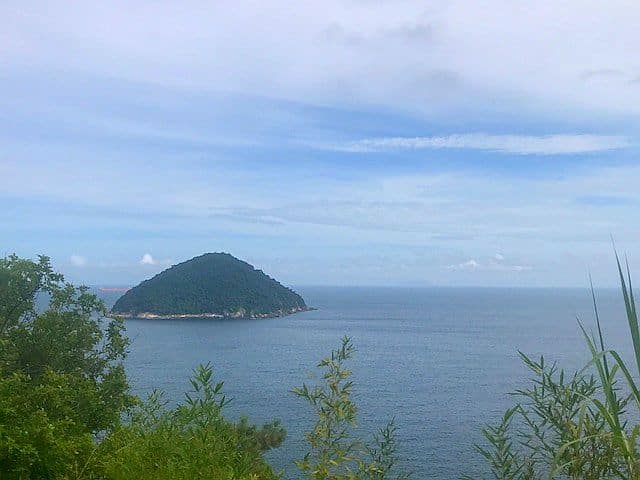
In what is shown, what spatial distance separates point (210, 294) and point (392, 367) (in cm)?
4140

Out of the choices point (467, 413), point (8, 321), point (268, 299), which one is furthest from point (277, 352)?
point (268, 299)

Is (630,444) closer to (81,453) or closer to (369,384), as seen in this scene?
(81,453)

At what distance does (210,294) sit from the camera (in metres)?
72.3

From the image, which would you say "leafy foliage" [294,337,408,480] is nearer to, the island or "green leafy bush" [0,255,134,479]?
"green leafy bush" [0,255,134,479]

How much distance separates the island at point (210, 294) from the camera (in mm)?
67750

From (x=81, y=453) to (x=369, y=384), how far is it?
25.9m

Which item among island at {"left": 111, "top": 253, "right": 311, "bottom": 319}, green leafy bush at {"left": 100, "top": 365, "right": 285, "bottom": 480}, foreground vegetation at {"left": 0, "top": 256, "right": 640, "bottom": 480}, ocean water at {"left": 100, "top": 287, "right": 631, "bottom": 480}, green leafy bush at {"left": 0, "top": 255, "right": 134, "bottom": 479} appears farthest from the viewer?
island at {"left": 111, "top": 253, "right": 311, "bottom": 319}

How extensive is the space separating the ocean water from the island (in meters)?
4.37

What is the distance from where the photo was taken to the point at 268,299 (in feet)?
250

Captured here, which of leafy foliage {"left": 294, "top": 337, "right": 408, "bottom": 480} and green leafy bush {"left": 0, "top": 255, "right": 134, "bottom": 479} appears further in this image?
green leafy bush {"left": 0, "top": 255, "right": 134, "bottom": 479}

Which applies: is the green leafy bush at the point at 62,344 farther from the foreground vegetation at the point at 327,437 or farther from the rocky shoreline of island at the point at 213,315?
the rocky shoreline of island at the point at 213,315

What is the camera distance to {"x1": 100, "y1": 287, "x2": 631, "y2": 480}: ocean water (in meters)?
20.5

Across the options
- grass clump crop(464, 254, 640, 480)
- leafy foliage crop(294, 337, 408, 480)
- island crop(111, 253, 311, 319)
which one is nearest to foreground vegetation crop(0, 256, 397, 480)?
leafy foliage crop(294, 337, 408, 480)

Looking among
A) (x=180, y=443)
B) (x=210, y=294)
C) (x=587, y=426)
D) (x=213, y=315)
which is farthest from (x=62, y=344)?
(x=210, y=294)
